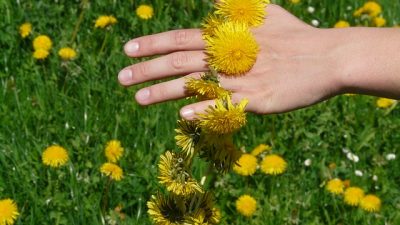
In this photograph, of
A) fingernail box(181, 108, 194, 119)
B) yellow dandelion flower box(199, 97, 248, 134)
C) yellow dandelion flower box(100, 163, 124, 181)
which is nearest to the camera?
yellow dandelion flower box(199, 97, 248, 134)

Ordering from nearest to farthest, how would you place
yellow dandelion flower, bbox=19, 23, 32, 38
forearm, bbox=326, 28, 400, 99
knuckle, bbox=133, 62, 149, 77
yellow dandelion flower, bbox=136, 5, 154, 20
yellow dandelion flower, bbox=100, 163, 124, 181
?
1. forearm, bbox=326, 28, 400, 99
2. knuckle, bbox=133, 62, 149, 77
3. yellow dandelion flower, bbox=100, 163, 124, 181
4. yellow dandelion flower, bbox=19, 23, 32, 38
5. yellow dandelion flower, bbox=136, 5, 154, 20

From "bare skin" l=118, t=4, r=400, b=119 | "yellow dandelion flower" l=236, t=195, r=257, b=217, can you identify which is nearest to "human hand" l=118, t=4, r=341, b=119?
"bare skin" l=118, t=4, r=400, b=119

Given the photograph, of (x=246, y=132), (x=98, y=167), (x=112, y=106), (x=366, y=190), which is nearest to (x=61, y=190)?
(x=98, y=167)

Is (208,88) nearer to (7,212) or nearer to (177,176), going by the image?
(177,176)

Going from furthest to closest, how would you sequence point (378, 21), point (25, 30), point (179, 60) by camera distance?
point (378, 21) → point (25, 30) → point (179, 60)

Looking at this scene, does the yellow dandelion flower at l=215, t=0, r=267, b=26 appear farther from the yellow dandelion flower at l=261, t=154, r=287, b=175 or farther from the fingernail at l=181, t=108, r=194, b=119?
the yellow dandelion flower at l=261, t=154, r=287, b=175

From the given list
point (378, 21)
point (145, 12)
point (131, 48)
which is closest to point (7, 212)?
point (131, 48)

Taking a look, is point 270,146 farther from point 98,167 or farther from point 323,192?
point 98,167
